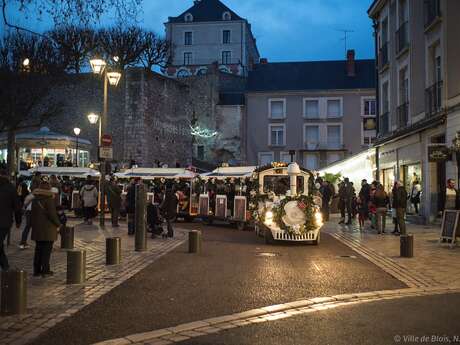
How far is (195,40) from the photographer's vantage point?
76.2 m

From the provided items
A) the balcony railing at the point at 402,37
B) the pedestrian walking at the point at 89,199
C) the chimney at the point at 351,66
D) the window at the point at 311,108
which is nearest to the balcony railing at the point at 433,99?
the balcony railing at the point at 402,37

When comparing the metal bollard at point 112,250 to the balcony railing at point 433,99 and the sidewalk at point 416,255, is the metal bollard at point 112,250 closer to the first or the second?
the sidewalk at point 416,255

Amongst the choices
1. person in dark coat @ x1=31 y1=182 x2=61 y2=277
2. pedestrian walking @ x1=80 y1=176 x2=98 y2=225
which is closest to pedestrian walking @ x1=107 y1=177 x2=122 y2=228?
pedestrian walking @ x1=80 y1=176 x2=98 y2=225

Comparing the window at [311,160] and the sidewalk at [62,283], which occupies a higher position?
the window at [311,160]

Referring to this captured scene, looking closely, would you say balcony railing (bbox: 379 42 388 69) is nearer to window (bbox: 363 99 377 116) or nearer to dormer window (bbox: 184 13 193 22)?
window (bbox: 363 99 377 116)

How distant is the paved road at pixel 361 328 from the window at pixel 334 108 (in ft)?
166

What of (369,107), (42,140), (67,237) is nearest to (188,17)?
(369,107)

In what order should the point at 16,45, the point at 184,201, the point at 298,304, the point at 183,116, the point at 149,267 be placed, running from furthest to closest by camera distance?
the point at 183,116 < the point at 16,45 < the point at 184,201 < the point at 149,267 < the point at 298,304

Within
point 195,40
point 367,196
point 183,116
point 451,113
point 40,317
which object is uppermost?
point 195,40

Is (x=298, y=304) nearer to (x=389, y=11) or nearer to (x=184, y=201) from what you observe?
(x=184, y=201)

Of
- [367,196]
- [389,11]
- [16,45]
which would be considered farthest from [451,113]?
[16,45]

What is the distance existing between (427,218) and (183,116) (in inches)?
1518

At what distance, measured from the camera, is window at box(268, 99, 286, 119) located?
5738 centimetres

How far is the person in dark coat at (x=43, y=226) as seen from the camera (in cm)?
934
